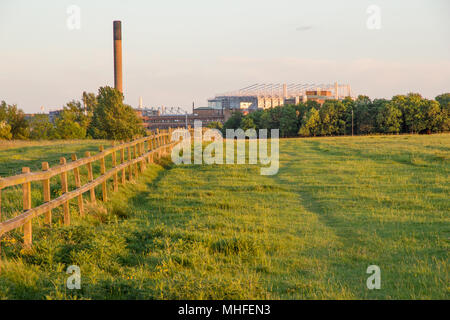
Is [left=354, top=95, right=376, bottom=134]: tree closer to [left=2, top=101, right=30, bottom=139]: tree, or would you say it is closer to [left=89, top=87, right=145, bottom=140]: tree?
[left=89, top=87, right=145, bottom=140]: tree

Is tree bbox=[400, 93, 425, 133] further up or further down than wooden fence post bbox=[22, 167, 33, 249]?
further up

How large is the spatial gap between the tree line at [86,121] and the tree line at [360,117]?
45228 mm

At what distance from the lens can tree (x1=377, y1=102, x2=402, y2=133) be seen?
86688mm

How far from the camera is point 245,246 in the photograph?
7395mm

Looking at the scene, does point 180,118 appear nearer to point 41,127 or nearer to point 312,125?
point 312,125

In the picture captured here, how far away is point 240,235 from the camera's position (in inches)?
316

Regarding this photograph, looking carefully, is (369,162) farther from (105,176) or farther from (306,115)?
(306,115)

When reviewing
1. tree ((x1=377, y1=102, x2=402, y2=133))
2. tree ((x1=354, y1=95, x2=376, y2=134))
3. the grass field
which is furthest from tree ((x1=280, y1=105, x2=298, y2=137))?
the grass field

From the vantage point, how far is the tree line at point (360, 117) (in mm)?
85688

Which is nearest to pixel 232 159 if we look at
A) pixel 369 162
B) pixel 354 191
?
pixel 369 162

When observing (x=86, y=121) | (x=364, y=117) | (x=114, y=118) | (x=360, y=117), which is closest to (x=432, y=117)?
(x=364, y=117)

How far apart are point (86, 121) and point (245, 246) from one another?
85.1 m

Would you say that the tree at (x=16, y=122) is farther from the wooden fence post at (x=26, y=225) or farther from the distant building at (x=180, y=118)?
the distant building at (x=180, y=118)
